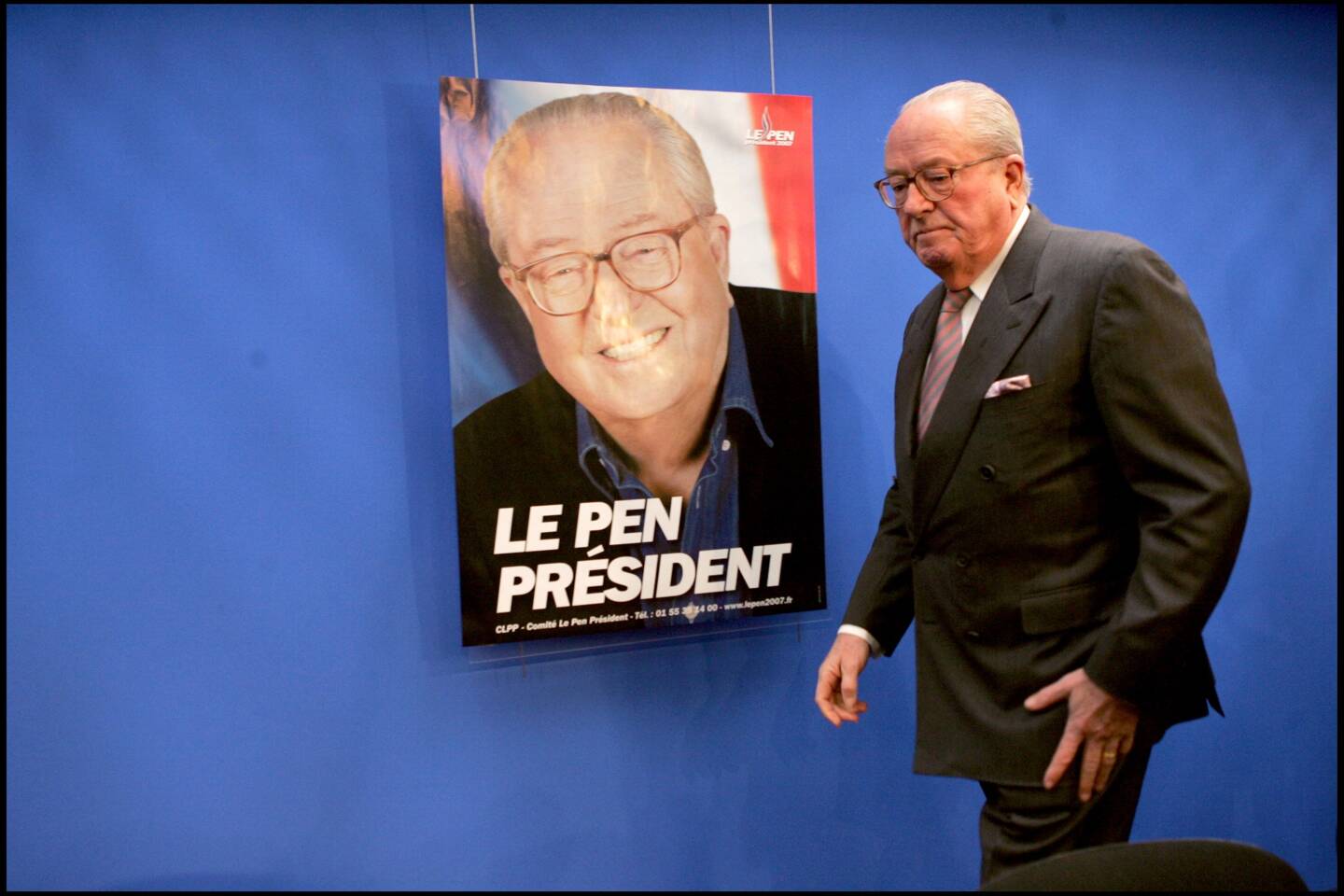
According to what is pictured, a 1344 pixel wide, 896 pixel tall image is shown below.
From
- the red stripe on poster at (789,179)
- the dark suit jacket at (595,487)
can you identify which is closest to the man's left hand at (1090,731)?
the dark suit jacket at (595,487)

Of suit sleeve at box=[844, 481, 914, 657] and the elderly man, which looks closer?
the elderly man

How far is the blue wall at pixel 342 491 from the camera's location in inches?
85.9

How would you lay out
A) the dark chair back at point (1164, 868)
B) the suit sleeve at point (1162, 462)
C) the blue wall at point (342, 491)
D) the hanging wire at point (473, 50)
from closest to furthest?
the dark chair back at point (1164, 868) → the suit sleeve at point (1162, 462) → the blue wall at point (342, 491) → the hanging wire at point (473, 50)

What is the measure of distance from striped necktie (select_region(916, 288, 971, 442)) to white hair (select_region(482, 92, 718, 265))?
69cm

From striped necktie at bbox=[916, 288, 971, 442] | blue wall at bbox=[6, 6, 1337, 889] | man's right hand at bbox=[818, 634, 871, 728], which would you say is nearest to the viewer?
striped necktie at bbox=[916, 288, 971, 442]

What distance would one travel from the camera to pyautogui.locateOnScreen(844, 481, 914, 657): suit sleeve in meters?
2.07

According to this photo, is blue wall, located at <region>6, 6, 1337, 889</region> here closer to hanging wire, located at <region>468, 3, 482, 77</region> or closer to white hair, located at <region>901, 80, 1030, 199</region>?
hanging wire, located at <region>468, 3, 482, 77</region>

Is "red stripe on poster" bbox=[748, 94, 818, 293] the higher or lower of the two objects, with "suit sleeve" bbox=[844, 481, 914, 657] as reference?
higher

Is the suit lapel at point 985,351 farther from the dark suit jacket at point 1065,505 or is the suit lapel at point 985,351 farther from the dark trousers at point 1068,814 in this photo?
the dark trousers at point 1068,814

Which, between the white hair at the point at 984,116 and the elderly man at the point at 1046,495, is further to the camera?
the white hair at the point at 984,116

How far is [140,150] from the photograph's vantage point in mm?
2207

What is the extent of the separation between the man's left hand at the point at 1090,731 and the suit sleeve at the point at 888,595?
430mm

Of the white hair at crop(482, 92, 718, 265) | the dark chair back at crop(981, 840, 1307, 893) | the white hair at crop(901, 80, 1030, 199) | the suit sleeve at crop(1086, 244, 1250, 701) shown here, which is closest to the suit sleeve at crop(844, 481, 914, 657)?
the suit sleeve at crop(1086, 244, 1250, 701)

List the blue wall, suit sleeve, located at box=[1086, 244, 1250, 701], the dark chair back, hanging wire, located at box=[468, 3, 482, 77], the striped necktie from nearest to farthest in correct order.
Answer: the dark chair back, suit sleeve, located at box=[1086, 244, 1250, 701], the striped necktie, the blue wall, hanging wire, located at box=[468, 3, 482, 77]
